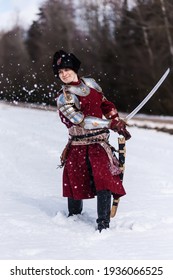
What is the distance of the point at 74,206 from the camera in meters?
6.15

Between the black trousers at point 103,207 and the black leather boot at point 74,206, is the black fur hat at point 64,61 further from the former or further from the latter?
the black leather boot at point 74,206

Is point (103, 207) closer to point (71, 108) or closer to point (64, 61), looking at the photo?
point (71, 108)

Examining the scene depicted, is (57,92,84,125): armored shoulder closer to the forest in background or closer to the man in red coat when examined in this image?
the man in red coat

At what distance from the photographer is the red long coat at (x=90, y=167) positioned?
226 inches

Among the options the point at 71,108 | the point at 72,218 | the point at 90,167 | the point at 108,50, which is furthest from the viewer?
the point at 108,50

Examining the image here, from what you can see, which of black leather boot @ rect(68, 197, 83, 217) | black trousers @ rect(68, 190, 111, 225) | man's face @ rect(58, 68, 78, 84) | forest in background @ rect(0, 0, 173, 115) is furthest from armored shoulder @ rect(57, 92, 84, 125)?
forest in background @ rect(0, 0, 173, 115)

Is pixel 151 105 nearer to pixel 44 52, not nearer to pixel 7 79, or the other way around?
pixel 44 52

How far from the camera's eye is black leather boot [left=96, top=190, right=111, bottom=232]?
18.7 feet

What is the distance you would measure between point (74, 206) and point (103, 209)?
18.9 inches

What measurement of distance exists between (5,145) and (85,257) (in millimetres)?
6878

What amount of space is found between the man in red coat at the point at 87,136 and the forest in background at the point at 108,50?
21673mm

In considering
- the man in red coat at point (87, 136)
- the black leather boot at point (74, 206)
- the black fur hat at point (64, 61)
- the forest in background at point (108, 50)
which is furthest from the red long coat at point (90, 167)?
the forest in background at point (108, 50)

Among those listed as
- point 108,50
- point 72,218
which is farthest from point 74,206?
point 108,50

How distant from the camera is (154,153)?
450 inches
